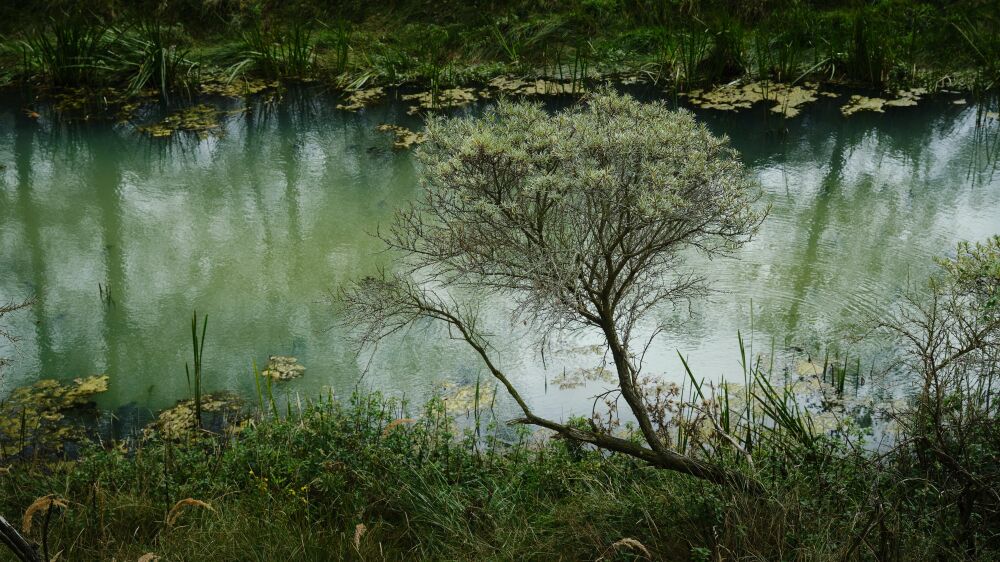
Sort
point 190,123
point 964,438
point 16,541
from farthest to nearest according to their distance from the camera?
point 190,123, point 964,438, point 16,541

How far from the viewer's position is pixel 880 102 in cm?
733

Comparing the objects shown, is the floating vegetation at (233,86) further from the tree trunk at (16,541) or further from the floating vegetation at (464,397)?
the tree trunk at (16,541)

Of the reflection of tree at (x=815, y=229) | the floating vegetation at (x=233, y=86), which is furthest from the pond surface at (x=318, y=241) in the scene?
the floating vegetation at (x=233, y=86)

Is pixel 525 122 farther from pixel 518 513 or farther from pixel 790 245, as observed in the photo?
pixel 790 245

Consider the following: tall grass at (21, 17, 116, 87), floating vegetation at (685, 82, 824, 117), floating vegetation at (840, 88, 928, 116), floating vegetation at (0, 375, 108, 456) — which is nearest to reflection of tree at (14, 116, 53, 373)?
floating vegetation at (0, 375, 108, 456)

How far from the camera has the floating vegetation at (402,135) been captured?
701 cm

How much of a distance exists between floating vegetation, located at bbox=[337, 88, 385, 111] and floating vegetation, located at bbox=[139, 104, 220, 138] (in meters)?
1.15

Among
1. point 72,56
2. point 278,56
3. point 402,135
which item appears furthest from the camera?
point 278,56

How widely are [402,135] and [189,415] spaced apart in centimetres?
373

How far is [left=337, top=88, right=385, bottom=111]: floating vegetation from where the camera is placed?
8.10 meters

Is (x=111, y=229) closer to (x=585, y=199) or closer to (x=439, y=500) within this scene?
(x=439, y=500)

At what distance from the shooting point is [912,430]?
111 inches

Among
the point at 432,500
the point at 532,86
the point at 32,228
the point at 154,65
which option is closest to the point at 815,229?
the point at 432,500

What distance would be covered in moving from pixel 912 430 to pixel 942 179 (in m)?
3.79
